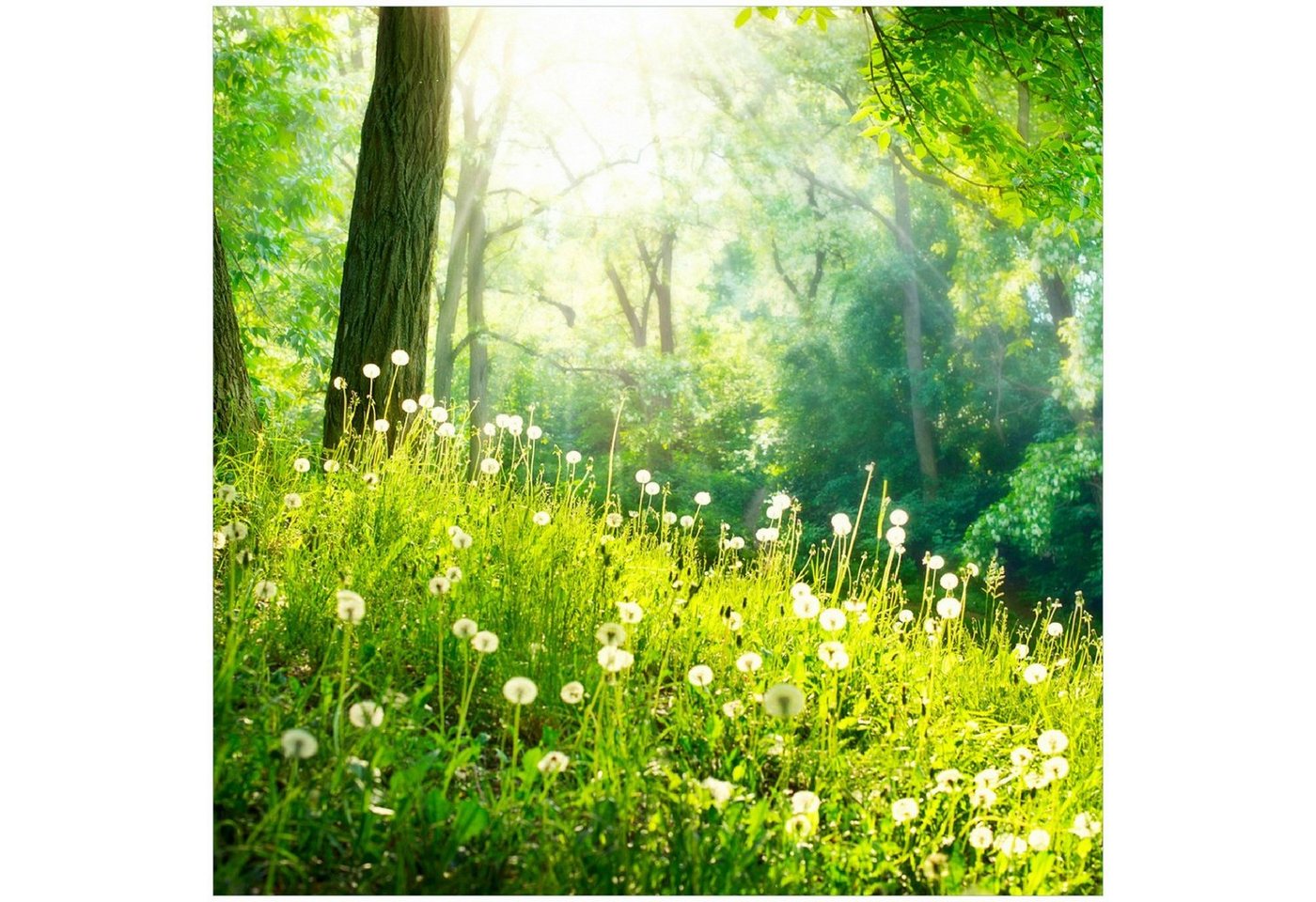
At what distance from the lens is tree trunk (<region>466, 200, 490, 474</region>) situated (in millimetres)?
2881

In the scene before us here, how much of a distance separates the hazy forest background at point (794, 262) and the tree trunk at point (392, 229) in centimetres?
25

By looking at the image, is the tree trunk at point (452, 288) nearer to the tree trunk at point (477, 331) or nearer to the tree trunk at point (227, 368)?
the tree trunk at point (477, 331)

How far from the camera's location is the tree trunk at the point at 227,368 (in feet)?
9.36

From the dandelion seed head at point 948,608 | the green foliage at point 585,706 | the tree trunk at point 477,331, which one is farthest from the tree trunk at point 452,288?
the dandelion seed head at point 948,608

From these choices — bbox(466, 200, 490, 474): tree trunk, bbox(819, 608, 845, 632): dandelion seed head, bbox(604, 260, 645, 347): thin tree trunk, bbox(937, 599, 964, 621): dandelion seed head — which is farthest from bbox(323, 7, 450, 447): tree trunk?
bbox(937, 599, 964, 621): dandelion seed head

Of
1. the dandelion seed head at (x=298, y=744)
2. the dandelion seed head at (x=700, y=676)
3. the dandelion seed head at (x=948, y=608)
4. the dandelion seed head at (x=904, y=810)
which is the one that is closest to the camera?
the dandelion seed head at (x=298, y=744)

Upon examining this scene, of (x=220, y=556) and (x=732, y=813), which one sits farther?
(x=220, y=556)

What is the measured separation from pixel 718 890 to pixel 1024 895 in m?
0.75

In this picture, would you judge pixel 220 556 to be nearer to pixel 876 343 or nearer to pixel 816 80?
pixel 876 343

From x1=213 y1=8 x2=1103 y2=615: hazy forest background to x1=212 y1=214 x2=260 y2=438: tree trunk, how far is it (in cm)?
9

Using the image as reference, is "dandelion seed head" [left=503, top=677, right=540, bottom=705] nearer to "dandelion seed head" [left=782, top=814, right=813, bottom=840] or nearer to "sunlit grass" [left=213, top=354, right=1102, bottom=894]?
"sunlit grass" [left=213, top=354, right=1102, bottom=894]

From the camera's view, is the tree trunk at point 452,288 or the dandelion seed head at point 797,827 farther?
the tree trunk at point 452,288
